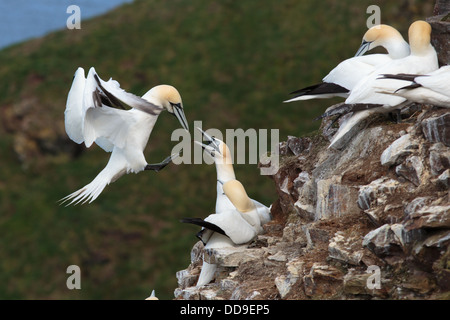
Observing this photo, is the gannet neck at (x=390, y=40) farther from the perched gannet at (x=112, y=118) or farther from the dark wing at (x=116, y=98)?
the dark wing at (x=116, y=98)

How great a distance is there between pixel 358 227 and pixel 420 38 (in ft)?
8.01

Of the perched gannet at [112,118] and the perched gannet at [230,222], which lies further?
the perched gannet at [112,118]

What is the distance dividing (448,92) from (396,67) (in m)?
1.27

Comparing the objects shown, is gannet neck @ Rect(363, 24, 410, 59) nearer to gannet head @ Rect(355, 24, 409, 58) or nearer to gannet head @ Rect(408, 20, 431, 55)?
gannet head @ Rect(355, 24, 409, 58)

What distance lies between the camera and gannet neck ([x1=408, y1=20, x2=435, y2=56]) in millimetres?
9281

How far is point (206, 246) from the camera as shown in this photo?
959 centimetres

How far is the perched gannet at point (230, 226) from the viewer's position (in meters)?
9.39

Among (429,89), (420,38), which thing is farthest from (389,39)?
(429,89)

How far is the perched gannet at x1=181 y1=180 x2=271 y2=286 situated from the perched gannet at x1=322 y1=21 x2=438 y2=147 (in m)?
1.24

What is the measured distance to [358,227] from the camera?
8.06 metres

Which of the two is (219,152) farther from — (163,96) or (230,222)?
(230,222)

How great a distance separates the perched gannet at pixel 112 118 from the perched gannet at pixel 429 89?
3.52m

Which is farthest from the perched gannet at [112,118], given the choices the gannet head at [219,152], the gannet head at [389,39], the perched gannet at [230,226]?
the gannet head at [389,39]
